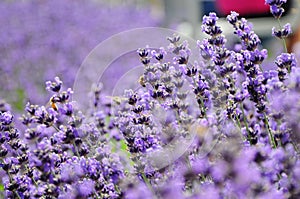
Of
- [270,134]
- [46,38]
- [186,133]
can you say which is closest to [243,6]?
[46,38]

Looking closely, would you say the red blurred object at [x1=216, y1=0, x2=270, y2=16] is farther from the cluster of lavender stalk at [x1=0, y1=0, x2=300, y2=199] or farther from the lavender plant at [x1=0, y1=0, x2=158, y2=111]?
the cluster of lavender stalk at [x1=0, y1=0, x2=300, y2=199]

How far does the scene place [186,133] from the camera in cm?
193

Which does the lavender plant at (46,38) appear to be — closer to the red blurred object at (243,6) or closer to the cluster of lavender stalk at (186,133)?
the red blurred object at (243,6)

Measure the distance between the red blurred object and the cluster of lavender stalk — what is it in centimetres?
708

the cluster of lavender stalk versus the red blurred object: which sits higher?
the red blurred object

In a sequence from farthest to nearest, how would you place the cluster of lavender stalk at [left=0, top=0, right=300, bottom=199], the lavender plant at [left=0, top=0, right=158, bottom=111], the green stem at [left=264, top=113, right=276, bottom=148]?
the lavender plant at [left=0, top=0, right=158, bottom=111], the green stem at [left=264, top=113, right=276, bottom=148], the cluster of lavender stalk at [left=0, top=0, right=300, bottom=199]

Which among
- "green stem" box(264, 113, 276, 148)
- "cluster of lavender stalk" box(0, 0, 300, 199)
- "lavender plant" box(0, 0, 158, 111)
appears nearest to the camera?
"cluster of lavender stalk" box(0, 0, 300, 199)

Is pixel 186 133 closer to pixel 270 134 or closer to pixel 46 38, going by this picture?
pixel 270 134

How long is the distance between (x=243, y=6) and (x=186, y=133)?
8.00 m

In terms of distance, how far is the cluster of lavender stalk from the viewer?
1589 mm

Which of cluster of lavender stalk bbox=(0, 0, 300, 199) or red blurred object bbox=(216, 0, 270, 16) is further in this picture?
red blurred object bbox=(216, 0, 270, 16)

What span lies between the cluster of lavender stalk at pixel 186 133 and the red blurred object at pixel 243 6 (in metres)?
7.08

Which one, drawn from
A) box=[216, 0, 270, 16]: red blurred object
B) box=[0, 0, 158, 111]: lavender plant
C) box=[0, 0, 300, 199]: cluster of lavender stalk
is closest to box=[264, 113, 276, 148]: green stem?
box=[0, 0, 300, 199]: cluster of lavender stalk

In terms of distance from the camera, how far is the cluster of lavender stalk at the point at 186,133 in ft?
5.21
